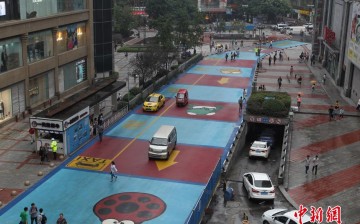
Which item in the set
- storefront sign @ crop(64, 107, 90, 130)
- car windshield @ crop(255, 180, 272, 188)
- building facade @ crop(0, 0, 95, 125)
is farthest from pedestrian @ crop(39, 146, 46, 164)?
car windshield @ crop(255, 180, 272, 188)

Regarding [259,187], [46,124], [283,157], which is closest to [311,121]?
[283,157]

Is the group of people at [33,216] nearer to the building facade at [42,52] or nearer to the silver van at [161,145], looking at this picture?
the silver van at [161,145]

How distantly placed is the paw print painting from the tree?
294ft

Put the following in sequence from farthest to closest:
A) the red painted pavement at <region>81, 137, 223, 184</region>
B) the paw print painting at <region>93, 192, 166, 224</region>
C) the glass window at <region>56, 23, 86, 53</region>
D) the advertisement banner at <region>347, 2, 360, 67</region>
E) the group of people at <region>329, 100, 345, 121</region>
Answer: the glass window at <region>56, 23, 86, 53</region> < the advertisement banner at <region>347, 2, 360, 67</region> < the group of people at <region>329, 100, 345, 121</region> < the red painted pavement at <region>81, 137, 223, 184</region> < the paw print painting at <region>93, 192, 166, 224</region>

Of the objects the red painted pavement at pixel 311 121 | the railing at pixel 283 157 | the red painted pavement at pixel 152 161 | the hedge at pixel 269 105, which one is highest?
the hedge at pixel 269 105

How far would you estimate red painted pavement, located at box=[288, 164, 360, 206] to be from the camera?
3250 cm

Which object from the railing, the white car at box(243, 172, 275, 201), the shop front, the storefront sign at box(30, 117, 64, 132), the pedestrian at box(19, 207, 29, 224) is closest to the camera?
the pedestrian at box(19, 207, 29, 224)

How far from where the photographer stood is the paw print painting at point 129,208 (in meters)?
29.0

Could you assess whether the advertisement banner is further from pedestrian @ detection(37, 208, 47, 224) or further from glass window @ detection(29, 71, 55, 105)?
pedestrian @ detection(37, 208, 47, 224)

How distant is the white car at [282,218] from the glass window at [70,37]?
37.4 meters

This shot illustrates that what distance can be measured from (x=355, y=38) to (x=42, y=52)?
113ft

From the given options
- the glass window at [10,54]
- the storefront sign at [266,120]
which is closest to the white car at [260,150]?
the storefront sign at [266,120]

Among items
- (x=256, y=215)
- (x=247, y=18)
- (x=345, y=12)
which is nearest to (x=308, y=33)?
(x=247, y=18)

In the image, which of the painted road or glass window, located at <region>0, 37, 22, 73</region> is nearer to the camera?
the painted road
